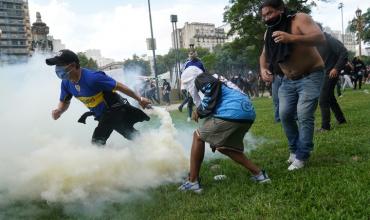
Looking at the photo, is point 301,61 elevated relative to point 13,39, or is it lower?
lower

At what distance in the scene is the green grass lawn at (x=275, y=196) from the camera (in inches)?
140

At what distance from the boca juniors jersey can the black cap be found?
→ 0.23 meters

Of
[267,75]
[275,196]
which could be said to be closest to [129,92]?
[267,75]

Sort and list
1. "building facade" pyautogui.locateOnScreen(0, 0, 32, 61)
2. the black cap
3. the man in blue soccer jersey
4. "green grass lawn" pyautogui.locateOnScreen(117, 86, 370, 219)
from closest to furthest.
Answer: "green grass lawn" pyautogui.locateOnScreen(117, 86, 370, 219) → the black cap → the man in blue soccer jersey → "building facade" pyautogui.locateOnScreen(0, 0, 32, 61)

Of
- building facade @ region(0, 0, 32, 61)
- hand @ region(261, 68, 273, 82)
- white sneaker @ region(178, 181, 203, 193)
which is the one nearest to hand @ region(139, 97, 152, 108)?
white sneaker @ region(178, 181, 203, 193)

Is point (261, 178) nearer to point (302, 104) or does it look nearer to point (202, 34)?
point (302, 104)

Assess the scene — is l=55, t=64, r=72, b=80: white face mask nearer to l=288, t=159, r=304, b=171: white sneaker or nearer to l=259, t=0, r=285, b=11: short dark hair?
l=259, t=0, r=285, b=11: short dark hair

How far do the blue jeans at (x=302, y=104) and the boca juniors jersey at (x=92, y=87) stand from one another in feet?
6.53

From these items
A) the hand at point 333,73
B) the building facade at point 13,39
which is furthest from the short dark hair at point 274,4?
the building facade at point 13,39

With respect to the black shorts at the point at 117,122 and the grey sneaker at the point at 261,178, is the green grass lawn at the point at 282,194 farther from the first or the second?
the black shorts at the point at 117,122

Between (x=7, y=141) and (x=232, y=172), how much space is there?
8.78 ft

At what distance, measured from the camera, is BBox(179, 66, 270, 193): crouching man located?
432 cm

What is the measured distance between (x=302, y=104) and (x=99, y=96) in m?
2.29

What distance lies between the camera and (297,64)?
16.2ft
